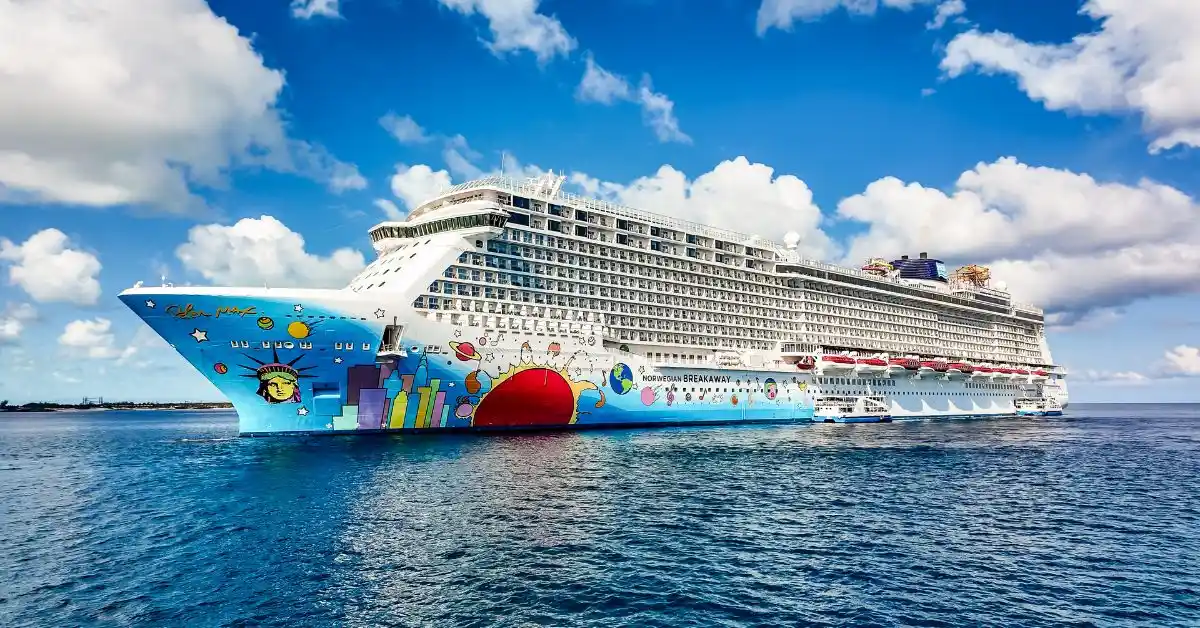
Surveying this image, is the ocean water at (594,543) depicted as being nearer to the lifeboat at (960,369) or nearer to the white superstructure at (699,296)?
the white superstructure at (699,296)

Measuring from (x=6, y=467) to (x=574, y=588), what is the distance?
46.0m

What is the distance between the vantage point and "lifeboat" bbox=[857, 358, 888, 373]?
2940 inches

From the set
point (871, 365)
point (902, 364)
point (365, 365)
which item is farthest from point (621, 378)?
point (902, 364)

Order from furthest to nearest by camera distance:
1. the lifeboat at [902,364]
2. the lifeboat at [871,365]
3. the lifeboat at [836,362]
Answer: the lifeboat at [902,364], the lifeboat at [871,365], the lifeboat at [836,362]

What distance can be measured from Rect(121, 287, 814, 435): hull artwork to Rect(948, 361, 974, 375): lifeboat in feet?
169

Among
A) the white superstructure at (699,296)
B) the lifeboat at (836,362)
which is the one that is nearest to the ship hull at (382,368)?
the white superstructure at (699,296)

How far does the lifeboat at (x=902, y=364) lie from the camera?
253 ft

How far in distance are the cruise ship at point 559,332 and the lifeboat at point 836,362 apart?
17 cm

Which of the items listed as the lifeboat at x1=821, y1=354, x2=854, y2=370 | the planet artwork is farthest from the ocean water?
the lifeboat at x1=821, y1=354, x2=854, y2=370

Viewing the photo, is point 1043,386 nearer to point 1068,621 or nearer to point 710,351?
point 710,351

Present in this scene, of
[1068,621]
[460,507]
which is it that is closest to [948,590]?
[1068,621]

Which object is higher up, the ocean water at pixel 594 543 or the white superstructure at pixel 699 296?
the white superstructure at pixel 699 296

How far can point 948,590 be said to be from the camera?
52.1 feet

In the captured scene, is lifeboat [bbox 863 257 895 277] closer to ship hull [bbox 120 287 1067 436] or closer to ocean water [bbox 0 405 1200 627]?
ship hull [bbox 120 287 1067 436]
